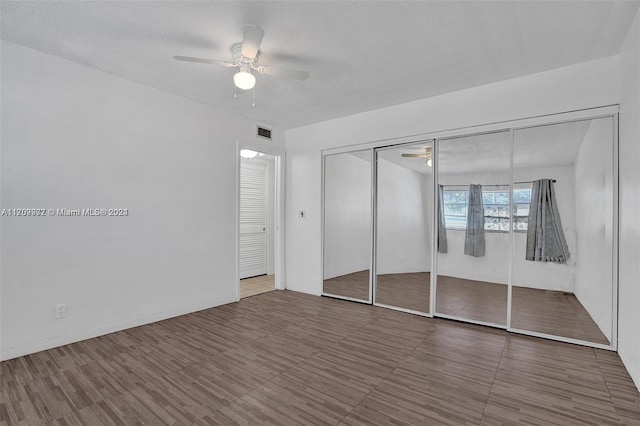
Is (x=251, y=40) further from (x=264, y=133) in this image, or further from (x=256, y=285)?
(x=256, y=285)

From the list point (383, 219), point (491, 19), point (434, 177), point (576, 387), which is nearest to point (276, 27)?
point (491, 19)

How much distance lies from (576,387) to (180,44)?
4.24m

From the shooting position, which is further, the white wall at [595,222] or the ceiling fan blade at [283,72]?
the white wall at [595,222]

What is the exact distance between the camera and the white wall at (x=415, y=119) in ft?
9.95

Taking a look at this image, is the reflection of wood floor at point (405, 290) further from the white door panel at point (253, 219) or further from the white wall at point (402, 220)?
the white door panel at point (253, 219)

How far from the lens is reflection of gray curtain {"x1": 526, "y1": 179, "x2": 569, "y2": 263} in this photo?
322 cm

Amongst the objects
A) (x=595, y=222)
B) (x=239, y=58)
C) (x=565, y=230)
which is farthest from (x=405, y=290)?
(x=239, y=58)

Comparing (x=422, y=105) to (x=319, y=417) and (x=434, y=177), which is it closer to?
(x=434, y=177)

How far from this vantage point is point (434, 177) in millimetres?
3902

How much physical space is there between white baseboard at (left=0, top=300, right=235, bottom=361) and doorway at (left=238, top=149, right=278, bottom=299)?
1.89 meters

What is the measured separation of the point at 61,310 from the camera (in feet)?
9.80

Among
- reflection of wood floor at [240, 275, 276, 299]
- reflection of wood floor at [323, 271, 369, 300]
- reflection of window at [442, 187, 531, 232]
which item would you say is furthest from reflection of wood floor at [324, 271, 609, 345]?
reflection of wood floor at [240, 275, 276, 299]

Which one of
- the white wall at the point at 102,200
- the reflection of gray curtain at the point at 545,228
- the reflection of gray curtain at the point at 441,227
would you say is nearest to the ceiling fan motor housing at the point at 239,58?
the white wall at the point at 102,200

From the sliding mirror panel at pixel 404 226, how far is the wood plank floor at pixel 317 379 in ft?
2.32
